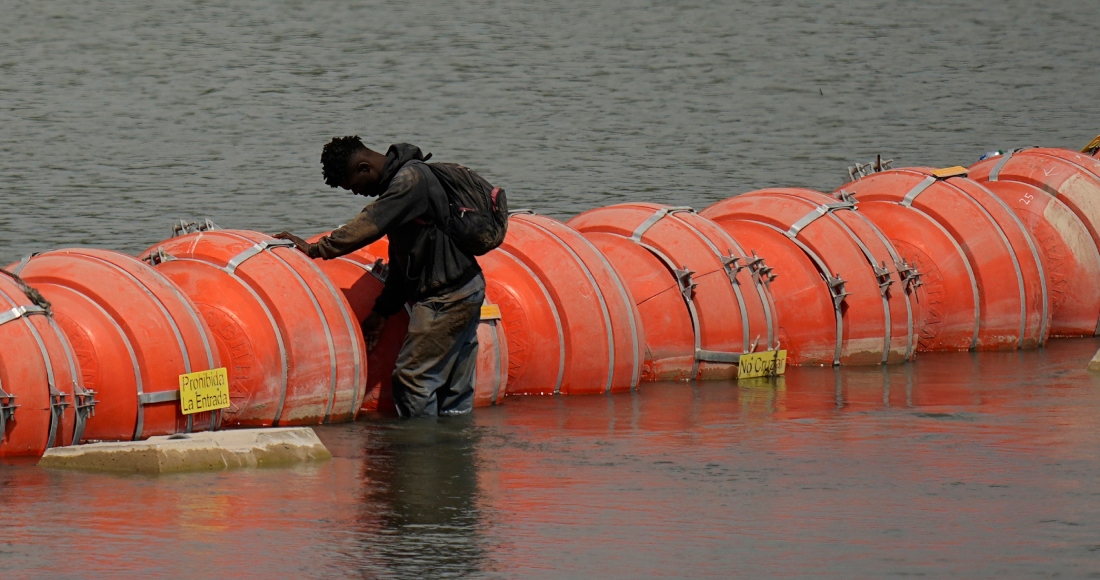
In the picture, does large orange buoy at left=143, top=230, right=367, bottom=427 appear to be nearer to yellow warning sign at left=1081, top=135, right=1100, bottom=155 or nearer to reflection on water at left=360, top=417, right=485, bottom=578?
reflection on water at left=360, top=417, right=485, bottom=578

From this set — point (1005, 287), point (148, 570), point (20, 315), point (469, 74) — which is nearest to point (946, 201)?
point (1005, 287)

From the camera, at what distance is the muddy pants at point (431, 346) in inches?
412

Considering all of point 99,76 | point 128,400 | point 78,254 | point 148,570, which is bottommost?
point 148,570

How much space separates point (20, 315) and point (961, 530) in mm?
4501

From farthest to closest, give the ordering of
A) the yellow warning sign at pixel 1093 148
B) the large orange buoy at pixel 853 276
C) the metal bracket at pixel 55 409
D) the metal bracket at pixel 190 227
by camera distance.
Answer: the yellow warning sign at pixel 1093 148 < the large orange buoy at pixel 853 276 < the metal bracket at pixel 190 227 < the metal bracket at pixel 55 409

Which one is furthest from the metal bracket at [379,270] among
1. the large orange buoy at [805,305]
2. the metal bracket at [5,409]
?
the large orange buoy at [805,305]

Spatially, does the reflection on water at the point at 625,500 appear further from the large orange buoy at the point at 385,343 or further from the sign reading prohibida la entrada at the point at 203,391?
the sign reading prohibida la entrada at the point at 203,391

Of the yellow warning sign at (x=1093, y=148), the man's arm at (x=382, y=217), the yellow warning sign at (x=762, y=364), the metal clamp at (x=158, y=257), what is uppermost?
the yellow warning sign at (x=1093, y=148)

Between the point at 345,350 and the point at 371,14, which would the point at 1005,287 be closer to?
the point at 345,350

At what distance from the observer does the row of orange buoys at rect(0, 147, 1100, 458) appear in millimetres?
9383

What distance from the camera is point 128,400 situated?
30.7 ft

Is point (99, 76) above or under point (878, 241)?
above

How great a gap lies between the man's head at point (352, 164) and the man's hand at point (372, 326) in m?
0.75

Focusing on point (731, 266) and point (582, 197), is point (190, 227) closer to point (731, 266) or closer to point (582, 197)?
point (731, 266)
